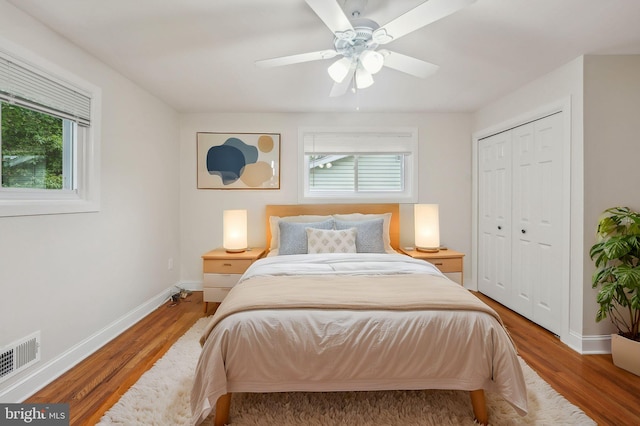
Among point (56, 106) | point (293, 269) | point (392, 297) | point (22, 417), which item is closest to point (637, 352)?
point (392, 297)

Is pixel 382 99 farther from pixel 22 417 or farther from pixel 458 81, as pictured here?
pixel 22 417

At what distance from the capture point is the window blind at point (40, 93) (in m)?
1.81

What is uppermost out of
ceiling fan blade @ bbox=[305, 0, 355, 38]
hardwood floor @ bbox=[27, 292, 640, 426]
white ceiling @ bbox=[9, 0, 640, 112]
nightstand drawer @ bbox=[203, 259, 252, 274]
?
white ceiling @ bbox=[9, 0, 640, 112]

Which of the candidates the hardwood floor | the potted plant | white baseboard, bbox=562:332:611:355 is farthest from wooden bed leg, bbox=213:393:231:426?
white baseboard, bbox=562:332:611:355

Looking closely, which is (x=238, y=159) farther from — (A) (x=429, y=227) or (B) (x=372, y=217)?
(A) (x=429, y=227)

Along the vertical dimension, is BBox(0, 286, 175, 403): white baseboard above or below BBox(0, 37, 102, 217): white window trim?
below

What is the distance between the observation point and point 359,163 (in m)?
4.18

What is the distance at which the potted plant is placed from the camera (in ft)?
7.04

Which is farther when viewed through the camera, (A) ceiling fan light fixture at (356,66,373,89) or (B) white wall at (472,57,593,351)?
(B) white wall at (472,57,593,351)

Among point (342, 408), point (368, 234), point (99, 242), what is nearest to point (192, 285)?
point (99, 242)

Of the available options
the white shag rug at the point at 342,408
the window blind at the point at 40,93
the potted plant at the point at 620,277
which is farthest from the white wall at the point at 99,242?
the potted plant at the point at 620,277

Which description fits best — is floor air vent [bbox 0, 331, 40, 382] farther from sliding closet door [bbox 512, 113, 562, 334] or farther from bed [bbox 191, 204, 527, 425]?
sliding closet door [bbox 512, 113, 562, 334]

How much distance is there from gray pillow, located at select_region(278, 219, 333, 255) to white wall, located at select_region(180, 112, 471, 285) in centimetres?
68

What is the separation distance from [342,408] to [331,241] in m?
1.66
